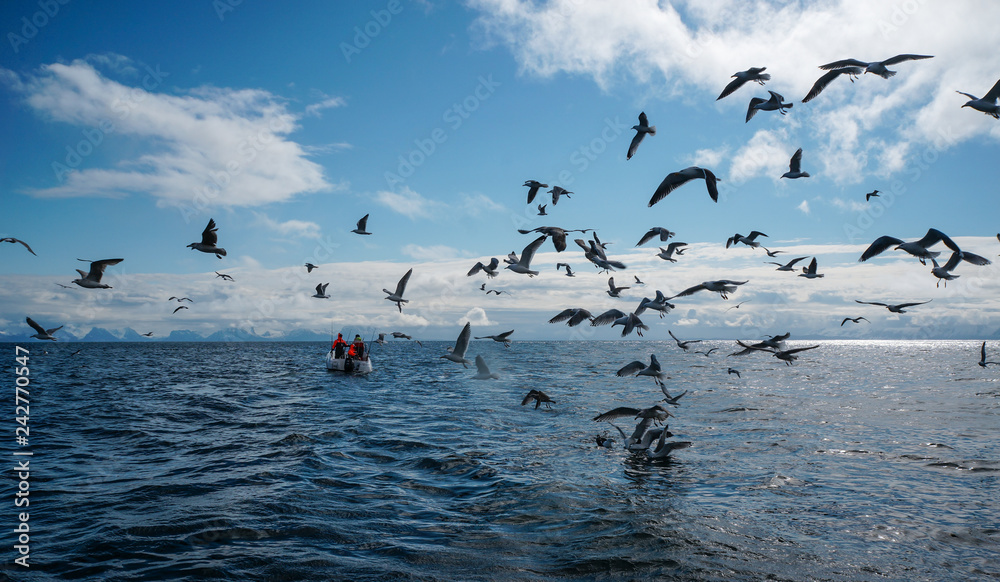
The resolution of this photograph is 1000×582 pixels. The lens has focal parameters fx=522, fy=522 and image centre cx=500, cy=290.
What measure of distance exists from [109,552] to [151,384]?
98.0ft

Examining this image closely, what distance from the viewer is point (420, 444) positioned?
1430 cm

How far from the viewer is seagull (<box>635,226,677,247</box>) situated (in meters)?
14.0

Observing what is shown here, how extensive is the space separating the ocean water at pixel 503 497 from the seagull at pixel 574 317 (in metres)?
3.27

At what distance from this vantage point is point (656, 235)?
14.2m

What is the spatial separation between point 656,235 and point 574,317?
10.9 feet

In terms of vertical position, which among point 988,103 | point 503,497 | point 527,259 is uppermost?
point 988,103

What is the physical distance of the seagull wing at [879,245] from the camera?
10602 mm

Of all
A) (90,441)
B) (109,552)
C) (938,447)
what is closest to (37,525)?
(109,552)

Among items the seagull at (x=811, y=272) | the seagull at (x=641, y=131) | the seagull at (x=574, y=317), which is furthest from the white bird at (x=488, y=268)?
the seagull at (x=811, y=272)

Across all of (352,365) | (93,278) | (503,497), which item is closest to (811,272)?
(503,497)

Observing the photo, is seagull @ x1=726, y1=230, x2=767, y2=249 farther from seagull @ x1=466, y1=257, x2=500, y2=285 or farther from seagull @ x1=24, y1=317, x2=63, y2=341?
seagull @ x1=24, y1=317, x2=63, y2=341

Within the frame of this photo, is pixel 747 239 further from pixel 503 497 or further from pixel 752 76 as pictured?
pixel 503 497

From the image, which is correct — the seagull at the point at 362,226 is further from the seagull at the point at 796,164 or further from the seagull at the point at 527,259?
the seagull at the point at 796,164

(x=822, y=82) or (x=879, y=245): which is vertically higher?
(x=822, y=82)
